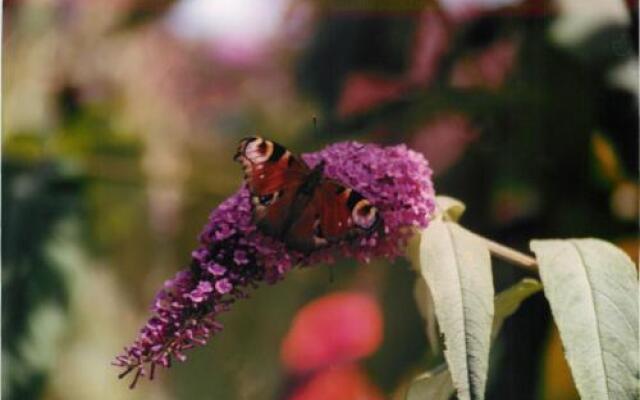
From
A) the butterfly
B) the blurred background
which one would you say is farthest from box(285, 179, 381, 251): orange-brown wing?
the blurred background

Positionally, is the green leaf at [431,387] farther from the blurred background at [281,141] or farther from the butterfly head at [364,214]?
the blurred background at [281,141]

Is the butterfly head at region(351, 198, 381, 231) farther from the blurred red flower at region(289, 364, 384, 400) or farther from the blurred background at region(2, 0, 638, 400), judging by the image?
the blurred red flower at region(289, 364, 384, 400)

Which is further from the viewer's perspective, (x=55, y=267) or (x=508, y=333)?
(x=55, y=267)

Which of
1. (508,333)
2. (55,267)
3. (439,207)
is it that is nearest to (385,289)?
(508,333)

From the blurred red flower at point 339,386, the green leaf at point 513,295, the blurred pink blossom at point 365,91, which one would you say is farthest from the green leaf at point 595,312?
the blurred pink blossom at point 365,91

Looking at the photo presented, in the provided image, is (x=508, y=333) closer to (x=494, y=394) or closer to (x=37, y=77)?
(x=494, y=394)

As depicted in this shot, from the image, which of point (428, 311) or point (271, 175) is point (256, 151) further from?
point (428, 311)

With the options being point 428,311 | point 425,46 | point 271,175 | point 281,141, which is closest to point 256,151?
point 271,175
